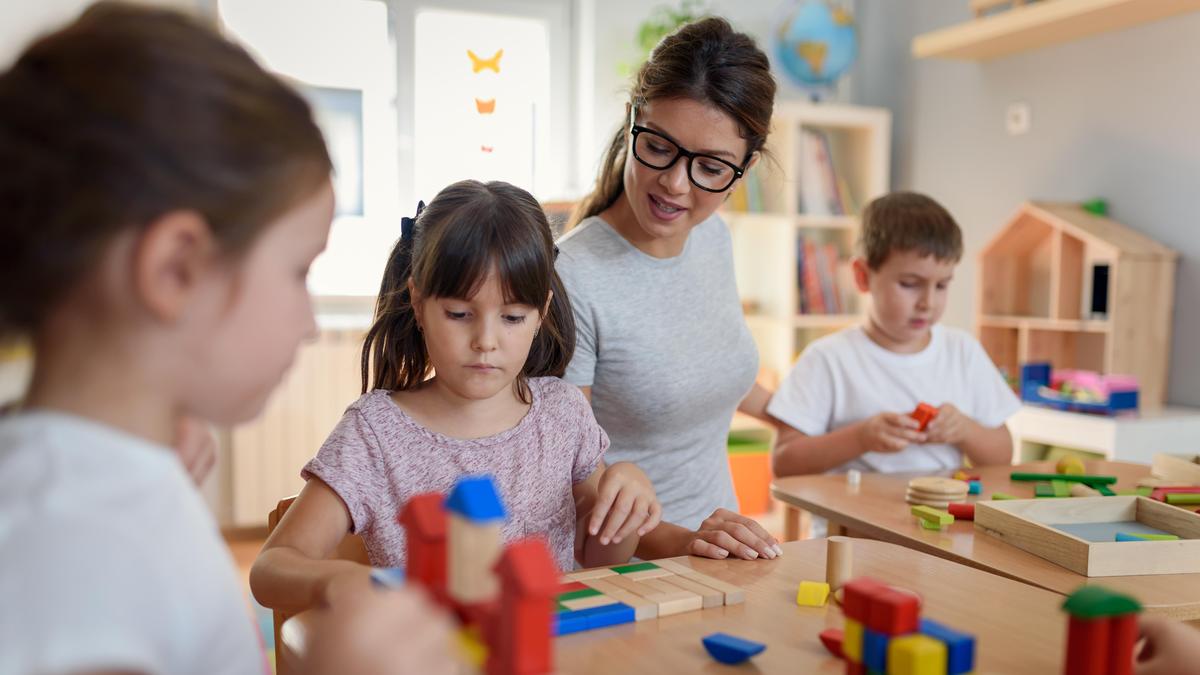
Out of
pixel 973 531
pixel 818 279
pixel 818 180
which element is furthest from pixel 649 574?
pixel 818 180

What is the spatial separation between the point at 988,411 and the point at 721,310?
0.82 meters

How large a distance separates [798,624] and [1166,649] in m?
0.32

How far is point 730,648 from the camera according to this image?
2.81 ft

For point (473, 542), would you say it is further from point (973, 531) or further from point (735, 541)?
point (973, 531)

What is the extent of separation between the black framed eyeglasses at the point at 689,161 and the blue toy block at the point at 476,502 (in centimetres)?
100

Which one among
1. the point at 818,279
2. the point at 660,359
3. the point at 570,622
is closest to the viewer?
the point at 570,622

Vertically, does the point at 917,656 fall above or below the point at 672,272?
below

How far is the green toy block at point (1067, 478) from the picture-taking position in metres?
1.72

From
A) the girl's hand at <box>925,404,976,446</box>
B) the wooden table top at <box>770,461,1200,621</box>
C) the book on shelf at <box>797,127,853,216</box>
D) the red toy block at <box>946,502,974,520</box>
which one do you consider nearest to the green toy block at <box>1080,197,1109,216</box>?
the book on shelf at <box>797,127,853,216</box>

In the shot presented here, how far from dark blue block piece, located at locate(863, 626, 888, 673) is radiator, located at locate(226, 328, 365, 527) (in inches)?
135

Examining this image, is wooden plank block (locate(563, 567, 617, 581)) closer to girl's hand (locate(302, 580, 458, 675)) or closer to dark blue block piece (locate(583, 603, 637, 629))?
dark blue block piece (locate(583, 603, 637, 629))

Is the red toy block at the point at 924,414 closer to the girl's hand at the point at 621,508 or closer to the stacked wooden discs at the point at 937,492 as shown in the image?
the stacked wooden discs at the point at 937,492

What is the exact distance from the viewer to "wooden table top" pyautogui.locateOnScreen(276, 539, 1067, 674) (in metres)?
0.87

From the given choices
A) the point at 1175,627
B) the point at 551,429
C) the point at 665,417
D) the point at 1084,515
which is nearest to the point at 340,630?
the point at 1175,627
